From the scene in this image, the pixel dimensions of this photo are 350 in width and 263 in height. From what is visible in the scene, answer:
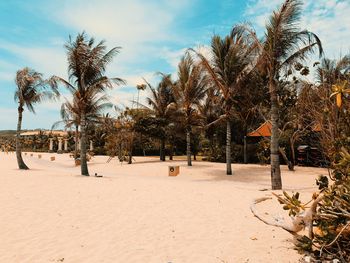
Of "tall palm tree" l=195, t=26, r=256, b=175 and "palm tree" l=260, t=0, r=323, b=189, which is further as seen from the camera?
"tall palm tree" l=195, t=26, r=256, b=175

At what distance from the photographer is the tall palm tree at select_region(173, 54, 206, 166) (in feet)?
62.4

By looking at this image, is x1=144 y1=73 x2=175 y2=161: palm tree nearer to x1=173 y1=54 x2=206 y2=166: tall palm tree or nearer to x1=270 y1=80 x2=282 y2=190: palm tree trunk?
x1=173 y1=54 x2=206 y2=166: tall palm tree

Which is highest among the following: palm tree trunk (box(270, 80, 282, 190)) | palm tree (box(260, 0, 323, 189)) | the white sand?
palm tree (box(260, 0, 323, 189))

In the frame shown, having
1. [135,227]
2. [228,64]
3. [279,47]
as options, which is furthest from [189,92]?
[135,227]

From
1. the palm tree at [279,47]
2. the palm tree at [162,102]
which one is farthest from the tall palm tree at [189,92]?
the palm tree at [279,47]

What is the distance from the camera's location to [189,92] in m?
19.1

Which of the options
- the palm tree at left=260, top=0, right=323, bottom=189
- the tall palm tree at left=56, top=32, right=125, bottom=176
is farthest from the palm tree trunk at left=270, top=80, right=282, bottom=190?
the tall palm tree at left=56, top=32, right=125, bottom=176

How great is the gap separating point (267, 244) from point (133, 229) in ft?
7.97

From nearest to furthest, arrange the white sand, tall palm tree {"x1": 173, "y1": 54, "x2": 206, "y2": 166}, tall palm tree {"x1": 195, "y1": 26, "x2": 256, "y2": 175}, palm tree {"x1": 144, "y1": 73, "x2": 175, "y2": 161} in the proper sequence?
the white sand
tall palm tree {"x1": 195, "y1": 26, "x2": 256, "y2": 175}
tall palm tree {"x1": 173, "y1": 54, "x2": 206, "y2": 166}
palm tree {"x1": 144, "y1": 73, "x2": 175, "y2": 161}

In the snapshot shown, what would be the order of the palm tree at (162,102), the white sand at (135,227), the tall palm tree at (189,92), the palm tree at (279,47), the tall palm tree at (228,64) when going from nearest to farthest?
the white sand at (135,227) → the palm tree at (279,47) → the tall palm tree at (228,64) → the tall palm tree at (189,92) → the palm tree at (162,102)

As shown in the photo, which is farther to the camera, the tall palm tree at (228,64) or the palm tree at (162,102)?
the palm tree at (162,102)

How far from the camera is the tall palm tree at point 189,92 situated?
1903cm

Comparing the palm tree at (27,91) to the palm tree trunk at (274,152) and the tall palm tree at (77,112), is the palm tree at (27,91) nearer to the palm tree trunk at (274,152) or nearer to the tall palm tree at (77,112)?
the tall palm tree at (77,112)

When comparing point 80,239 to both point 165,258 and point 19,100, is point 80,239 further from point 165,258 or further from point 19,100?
point 19,100
